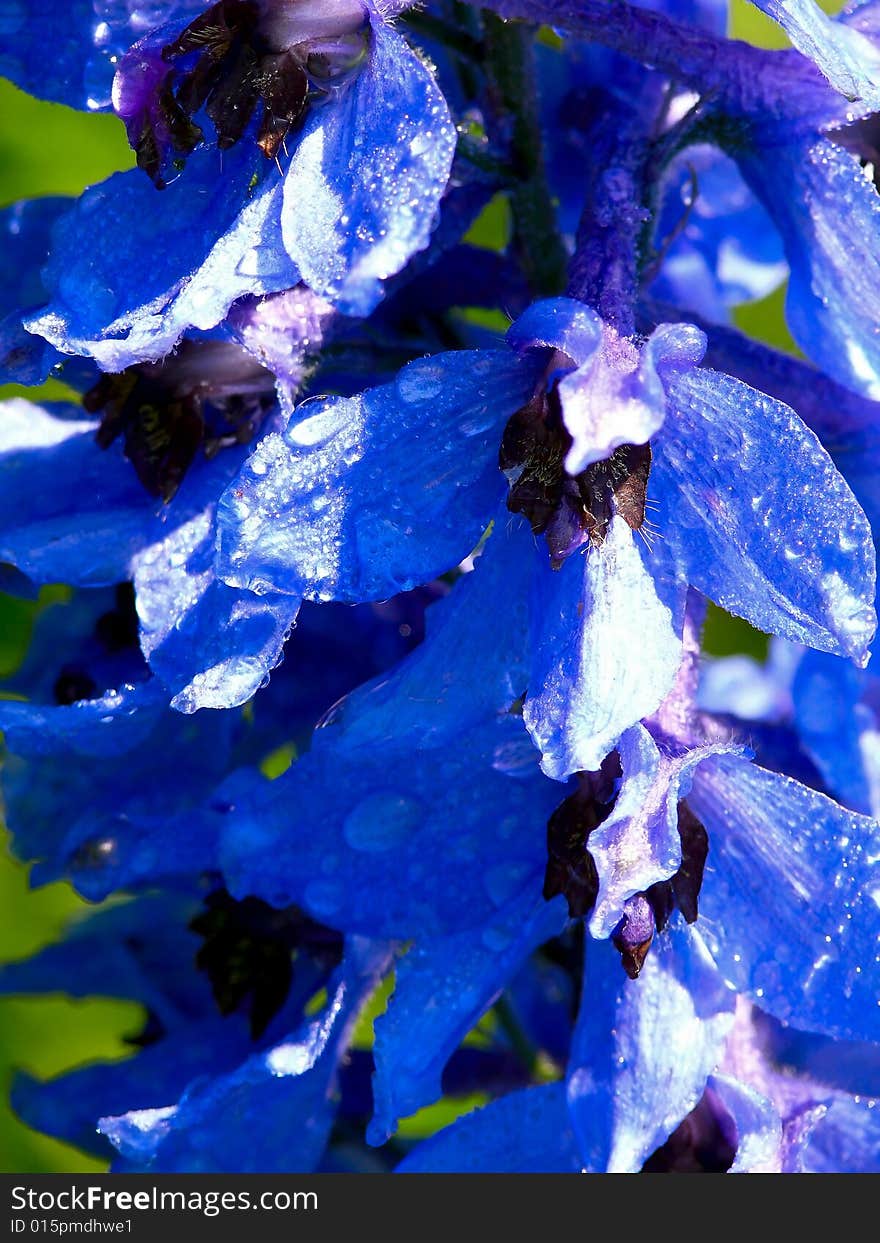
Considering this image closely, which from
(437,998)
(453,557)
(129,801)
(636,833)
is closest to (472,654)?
(453,557)

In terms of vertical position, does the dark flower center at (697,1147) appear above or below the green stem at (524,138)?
below

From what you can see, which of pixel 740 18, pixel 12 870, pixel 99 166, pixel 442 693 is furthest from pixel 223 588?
pixel 740 18

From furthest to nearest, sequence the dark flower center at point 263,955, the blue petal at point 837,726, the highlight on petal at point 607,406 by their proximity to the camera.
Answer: the dark flower center at point 263,955 < the blue petal at point 837,726 < the highlight on petal at point 607,406

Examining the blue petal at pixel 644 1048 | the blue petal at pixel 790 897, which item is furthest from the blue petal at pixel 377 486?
the blue petal at pixel 644 1048

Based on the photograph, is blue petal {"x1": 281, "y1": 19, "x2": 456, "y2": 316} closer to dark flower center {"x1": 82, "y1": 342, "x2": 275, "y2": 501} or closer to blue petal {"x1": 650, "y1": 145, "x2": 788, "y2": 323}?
dark flower center {"x1": 82, "y1": 342, "x2": 275, "y2": 501}

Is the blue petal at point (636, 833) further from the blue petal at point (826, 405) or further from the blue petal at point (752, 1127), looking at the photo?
the blue petal at point (826, 405)

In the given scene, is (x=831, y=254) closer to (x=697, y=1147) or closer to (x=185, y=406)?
(x=185, y=406)

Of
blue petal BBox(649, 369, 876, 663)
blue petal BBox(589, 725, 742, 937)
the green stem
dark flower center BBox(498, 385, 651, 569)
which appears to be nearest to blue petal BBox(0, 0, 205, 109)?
the green stem
